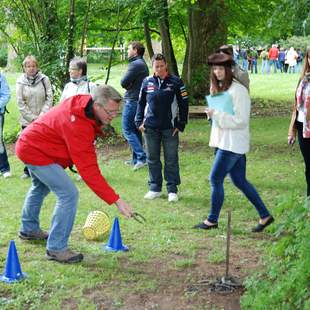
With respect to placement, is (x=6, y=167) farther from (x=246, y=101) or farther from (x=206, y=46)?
(x=206, y=46)

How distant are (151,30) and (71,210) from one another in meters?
13.6

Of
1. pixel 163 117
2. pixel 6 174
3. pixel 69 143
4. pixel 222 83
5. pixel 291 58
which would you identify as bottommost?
pixel 291 58

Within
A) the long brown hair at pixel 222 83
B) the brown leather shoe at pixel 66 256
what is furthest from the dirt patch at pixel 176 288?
the long brown hair at pixel 222 83


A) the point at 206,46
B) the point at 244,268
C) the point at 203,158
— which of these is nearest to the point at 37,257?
the point at 244,268

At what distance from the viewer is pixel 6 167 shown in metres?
9.52

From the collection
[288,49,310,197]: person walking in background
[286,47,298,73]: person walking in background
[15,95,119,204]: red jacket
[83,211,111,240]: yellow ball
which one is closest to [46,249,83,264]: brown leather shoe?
[83,211,111,240]: yellow ball

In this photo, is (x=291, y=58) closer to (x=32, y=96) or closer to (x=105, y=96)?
(x=32, y=96)

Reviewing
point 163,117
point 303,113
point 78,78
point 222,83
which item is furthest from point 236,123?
point 78,78

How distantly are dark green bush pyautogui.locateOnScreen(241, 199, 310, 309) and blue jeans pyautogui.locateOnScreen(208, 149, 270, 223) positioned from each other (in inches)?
80.0

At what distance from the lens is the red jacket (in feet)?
16.8

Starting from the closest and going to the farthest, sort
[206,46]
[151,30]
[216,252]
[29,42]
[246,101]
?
[216,252]
[246,101]
[29,42]
[206,46]
[151,30]

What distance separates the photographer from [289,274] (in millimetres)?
3846

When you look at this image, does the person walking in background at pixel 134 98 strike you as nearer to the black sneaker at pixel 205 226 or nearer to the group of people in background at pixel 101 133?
the group of people in background at pixel 101 133

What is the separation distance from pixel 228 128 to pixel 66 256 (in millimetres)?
2089
